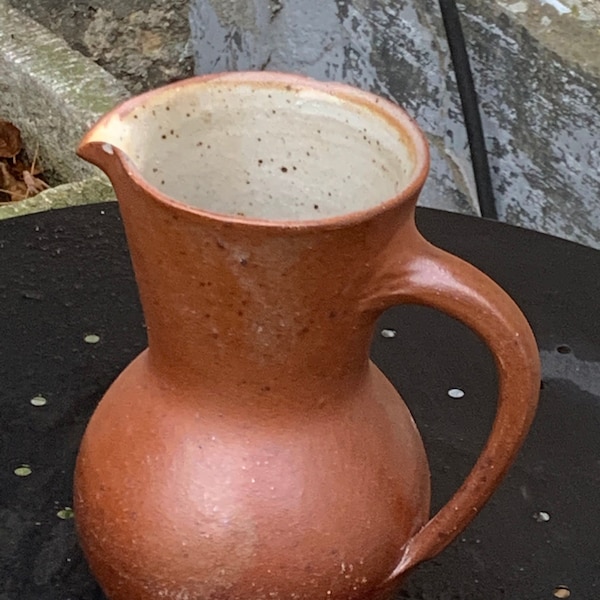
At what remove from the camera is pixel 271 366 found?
0.49 m

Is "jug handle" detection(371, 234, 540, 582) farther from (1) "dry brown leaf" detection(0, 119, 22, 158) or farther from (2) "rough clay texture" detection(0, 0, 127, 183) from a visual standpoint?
(1) "dry brown leaf" detection(0, 119, 22, 158)

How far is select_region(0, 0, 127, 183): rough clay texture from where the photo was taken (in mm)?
1279

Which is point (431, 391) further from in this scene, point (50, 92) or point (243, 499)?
point (50, 92)

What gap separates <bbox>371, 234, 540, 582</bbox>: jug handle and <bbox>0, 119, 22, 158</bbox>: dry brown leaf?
3.48 ft

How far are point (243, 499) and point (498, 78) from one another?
1.03 meters

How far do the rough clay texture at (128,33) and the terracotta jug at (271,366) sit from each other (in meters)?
1.17

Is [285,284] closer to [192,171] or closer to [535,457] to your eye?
[192,171]

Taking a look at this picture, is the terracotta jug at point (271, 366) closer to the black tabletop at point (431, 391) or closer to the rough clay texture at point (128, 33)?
the black tabletop at point (431, 391)

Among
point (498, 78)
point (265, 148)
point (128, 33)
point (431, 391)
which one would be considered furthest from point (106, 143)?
point (128, 33)

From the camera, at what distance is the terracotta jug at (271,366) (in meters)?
0.47

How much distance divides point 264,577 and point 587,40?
3.13 feet

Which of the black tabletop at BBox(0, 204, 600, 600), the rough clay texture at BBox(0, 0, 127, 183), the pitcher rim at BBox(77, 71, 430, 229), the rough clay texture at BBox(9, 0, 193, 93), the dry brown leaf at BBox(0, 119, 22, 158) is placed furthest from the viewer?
the rough clay texture at BBox(9, 0, 193, 93)

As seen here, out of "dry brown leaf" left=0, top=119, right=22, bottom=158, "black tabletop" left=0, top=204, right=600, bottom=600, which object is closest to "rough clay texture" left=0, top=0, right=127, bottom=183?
"dry brown leaf" left=0, top=119, right=22, bottom=158

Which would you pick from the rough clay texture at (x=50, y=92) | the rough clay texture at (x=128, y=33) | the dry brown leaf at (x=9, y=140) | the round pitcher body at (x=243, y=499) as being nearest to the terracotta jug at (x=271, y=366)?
the round pitcher body at (x=243, y=499)
